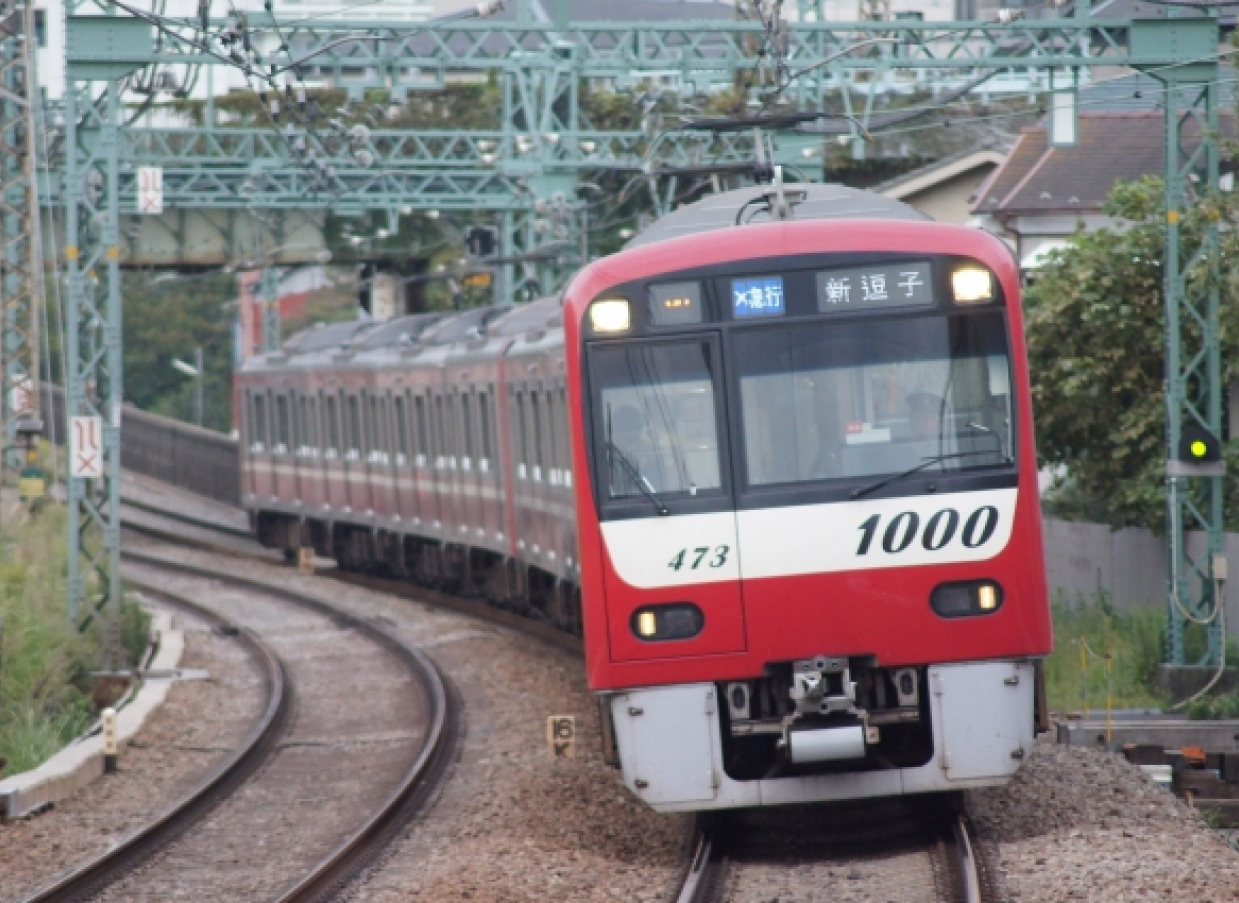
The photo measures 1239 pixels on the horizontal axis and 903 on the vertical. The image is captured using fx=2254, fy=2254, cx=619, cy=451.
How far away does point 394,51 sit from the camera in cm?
2167

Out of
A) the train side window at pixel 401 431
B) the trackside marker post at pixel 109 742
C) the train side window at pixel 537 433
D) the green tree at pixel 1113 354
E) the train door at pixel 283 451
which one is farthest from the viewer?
the train door at pixel 283 451

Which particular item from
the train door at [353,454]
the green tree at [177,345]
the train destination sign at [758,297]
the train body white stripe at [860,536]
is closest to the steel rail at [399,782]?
the train body white stripe at [860,536]

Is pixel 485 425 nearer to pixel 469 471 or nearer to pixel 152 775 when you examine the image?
pixel 469 471

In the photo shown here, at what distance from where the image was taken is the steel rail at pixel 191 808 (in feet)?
35.2

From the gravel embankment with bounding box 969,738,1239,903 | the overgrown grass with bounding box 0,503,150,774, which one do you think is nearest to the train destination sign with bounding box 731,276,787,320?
the gravel embankment with bounding box 969,738,1239,903

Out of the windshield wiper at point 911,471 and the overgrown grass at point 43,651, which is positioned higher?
the windshield wiper at point 911,471

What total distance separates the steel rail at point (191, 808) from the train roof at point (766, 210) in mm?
4018

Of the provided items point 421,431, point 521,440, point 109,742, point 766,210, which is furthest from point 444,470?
point 766,210

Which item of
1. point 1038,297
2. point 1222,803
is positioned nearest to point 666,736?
point 1222,803

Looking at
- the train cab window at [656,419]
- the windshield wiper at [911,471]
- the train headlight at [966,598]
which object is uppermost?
the train cab window at [656,419]

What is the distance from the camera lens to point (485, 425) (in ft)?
75.0

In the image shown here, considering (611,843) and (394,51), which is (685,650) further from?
(394,51)

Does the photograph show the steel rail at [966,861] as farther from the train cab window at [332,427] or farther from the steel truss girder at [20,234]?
the train cab window at [332,427]

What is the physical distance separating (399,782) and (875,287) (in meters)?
5.39
